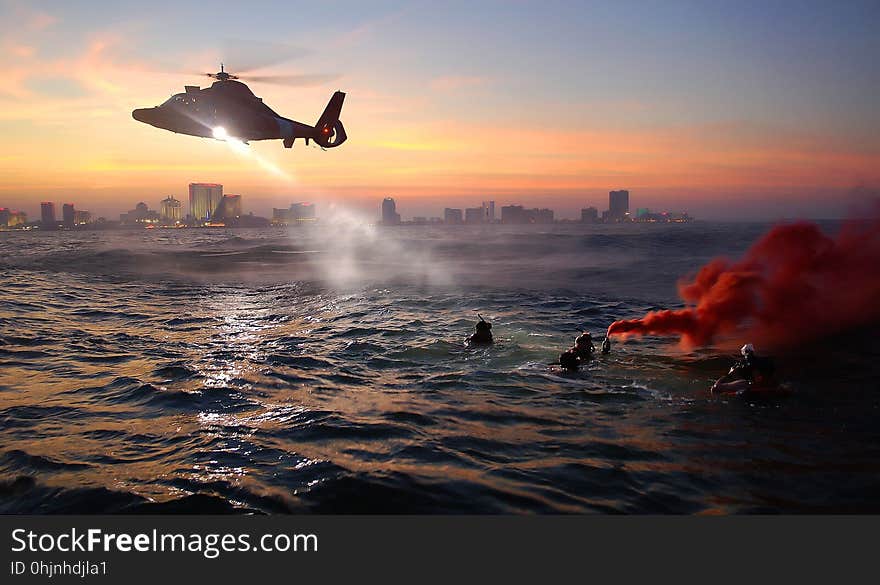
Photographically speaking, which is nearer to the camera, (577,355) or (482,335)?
(577,355)

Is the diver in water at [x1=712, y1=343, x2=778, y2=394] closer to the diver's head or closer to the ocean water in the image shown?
the ocean water

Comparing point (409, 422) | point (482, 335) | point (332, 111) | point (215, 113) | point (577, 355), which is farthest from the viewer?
point (332, 111)

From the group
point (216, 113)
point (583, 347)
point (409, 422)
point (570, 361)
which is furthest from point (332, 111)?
point (409, 422)

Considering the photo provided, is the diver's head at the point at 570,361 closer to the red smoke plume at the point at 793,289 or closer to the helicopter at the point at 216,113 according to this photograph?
the red smoke plume at the point at 793,289

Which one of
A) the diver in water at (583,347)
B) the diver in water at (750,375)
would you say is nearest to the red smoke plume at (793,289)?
the diver in water at (583,347)

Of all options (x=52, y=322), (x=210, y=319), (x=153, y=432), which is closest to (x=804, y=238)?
(x=153, y=432)

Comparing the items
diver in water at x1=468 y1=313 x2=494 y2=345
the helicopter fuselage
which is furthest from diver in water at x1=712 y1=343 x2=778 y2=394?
the helicopter fuselage

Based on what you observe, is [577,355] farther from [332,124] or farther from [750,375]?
[332,124]
